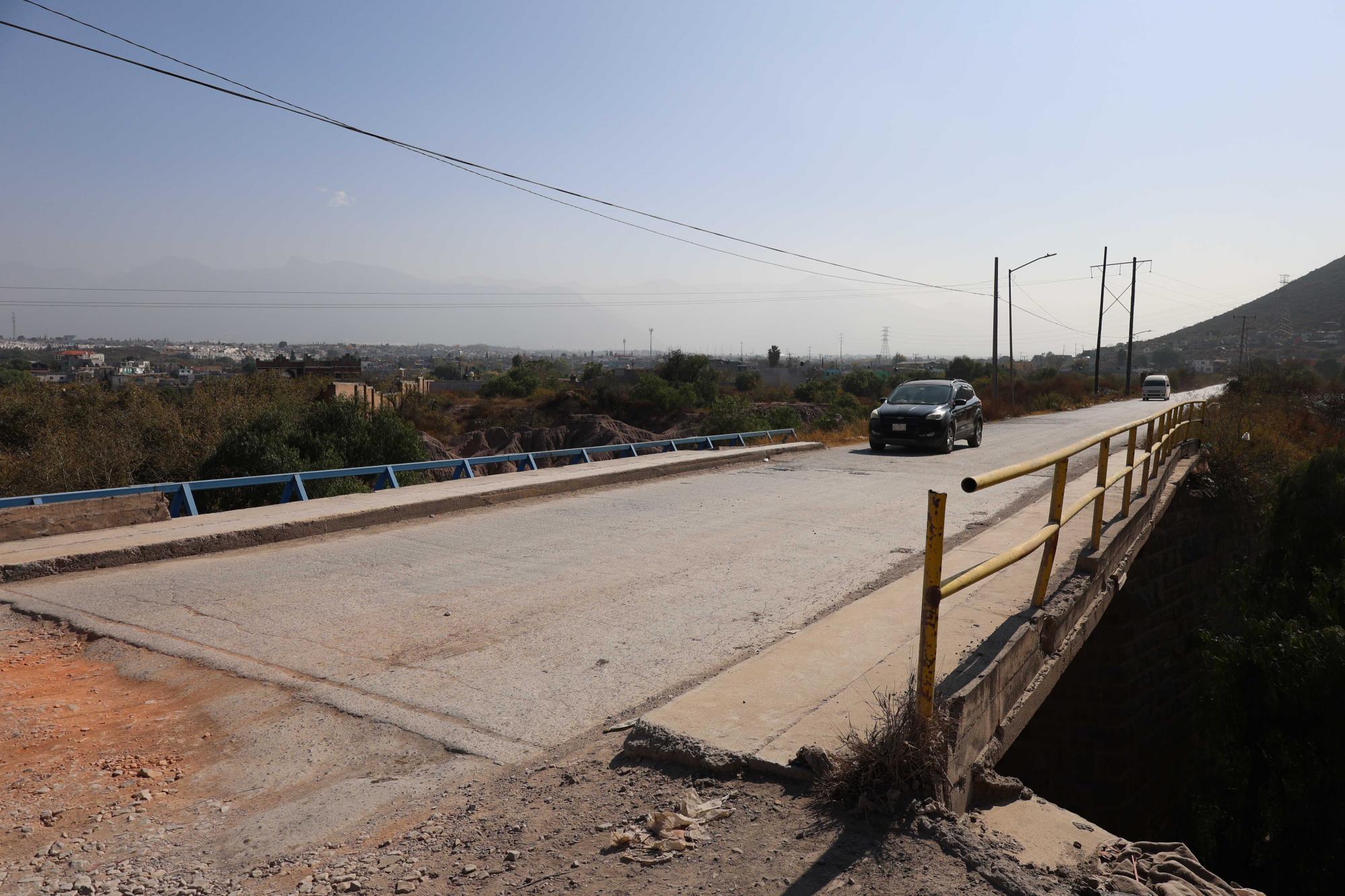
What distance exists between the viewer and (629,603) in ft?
24.3

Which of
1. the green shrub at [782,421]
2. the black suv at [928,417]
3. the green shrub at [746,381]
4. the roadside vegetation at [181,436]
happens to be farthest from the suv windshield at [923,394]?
the green shrub at [746,381]

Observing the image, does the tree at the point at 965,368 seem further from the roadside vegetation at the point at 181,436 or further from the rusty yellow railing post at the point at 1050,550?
the rusty yellow railing post at the point at 1050,550

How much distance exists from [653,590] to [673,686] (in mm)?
2479

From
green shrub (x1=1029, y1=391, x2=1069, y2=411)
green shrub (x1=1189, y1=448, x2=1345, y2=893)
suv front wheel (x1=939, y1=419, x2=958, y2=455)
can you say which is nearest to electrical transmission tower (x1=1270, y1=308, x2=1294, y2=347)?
green shrub (x1=1029, y1=391, x2=1069, y2=411)

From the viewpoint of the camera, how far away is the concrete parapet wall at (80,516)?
9195 mm

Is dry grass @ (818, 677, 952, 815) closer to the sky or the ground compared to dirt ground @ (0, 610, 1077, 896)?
closer to the sky

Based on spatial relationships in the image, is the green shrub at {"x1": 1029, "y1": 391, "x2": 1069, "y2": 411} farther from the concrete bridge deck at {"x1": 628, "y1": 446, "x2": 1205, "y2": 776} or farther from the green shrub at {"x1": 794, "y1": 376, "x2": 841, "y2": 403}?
the concrete bridge deck at {"x1": 628, "y1": 446, "x2": 1205, "y2": 776}

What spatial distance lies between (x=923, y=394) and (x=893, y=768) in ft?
67.2

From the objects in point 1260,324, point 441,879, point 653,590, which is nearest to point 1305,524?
point 653,590

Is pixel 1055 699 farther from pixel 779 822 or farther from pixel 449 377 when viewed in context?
Result: pixel 449 377

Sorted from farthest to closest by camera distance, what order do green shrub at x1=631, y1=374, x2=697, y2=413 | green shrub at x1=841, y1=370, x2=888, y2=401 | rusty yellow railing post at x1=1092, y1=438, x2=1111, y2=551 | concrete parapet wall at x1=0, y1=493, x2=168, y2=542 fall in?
green shrub at x1=841, y1=370, x2=888, y2=401
green shrub at x1=631, y1=374, x2=697, y2=413
concrete parapet wall at x1=0, y1=493, x2=168, y2=542
rusty yellow railing post at x1=1092, y1=438, x2=1111, y2=551

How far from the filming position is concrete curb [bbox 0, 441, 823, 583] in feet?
27.2

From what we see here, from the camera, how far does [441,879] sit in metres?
3.22

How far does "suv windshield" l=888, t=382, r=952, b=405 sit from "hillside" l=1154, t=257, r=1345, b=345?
4875 inches
